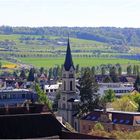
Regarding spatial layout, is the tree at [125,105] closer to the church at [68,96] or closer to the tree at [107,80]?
the church at [68,96]

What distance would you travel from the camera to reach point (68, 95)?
81.3m

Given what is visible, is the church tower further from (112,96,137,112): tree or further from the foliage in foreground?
the foliage in foreground

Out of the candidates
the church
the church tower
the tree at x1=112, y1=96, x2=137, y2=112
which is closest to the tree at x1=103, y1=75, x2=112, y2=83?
the church

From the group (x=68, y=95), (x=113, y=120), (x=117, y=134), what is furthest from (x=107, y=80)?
(x=117, y=134)

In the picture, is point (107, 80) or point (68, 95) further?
point (107, 80)

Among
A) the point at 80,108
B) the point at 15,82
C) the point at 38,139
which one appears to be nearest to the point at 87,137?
the point at 38,139

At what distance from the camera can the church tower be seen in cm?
7956

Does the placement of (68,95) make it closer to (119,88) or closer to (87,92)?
(87,92)

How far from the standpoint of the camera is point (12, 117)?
140 feet

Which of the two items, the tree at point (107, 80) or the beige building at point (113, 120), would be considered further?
the tree at point (107, 80)

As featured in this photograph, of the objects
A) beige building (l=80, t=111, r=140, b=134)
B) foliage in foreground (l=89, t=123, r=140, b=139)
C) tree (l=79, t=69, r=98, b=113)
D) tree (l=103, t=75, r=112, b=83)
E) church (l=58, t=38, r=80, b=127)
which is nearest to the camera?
foliage in foreground (l=89, t=123, r=140, b=139)

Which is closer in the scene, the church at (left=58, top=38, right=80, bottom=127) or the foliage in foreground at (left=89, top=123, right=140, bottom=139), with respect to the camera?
the foliage in foreground at (left=89, top=123, right=140, bottom=139)

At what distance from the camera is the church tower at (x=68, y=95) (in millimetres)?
79562

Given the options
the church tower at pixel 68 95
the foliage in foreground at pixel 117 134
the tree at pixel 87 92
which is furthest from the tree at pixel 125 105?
the foliage in foreground at pixel 117 134
